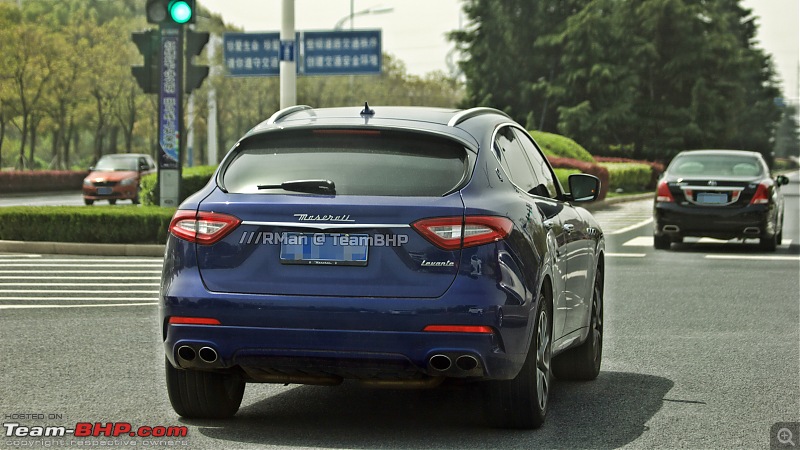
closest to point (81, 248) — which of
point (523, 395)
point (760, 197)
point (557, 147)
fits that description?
point (760, 197)

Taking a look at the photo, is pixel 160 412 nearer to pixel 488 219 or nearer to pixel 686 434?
pixel 488 219

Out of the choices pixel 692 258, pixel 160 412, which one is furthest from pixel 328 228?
pixel 692 258

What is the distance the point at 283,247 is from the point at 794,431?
8.63 ft

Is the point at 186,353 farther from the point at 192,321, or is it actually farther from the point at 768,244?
the point at 768,244

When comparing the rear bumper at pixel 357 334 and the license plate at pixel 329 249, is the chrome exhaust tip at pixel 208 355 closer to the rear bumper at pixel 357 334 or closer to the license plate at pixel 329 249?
the rear bumper at pixel 357 334

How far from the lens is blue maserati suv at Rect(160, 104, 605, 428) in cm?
607

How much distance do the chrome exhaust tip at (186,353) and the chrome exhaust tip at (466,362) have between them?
1199mm

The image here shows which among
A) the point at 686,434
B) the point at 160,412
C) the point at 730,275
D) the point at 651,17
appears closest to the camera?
the point at 686,434

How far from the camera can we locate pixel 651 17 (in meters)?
74.3

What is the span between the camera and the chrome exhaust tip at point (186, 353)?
6.28m

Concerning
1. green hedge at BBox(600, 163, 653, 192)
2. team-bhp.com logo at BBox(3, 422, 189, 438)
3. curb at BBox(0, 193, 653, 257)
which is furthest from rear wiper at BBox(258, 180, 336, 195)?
green hedge at BBox(600, 163, 653, 192)

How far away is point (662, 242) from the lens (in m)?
21.5

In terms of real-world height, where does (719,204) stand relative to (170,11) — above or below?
below

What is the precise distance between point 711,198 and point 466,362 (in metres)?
15.2
